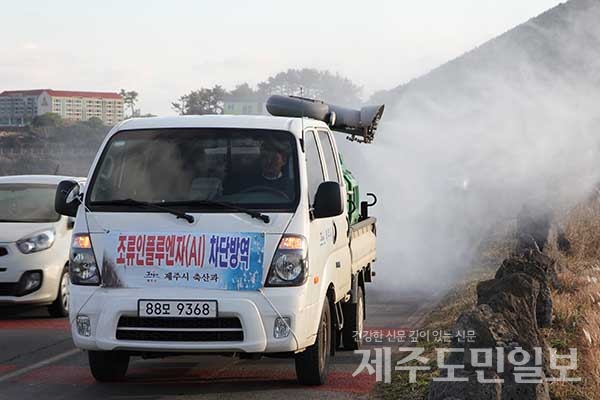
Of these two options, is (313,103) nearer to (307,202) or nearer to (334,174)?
(334,174)

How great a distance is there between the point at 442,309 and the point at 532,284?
146 inches

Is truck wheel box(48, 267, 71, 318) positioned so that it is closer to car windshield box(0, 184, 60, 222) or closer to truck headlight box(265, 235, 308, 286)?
car windshield box(0, 184, 60, 222)

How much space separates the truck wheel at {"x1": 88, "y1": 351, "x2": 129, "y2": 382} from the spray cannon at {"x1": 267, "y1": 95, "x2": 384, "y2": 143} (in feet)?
13.3

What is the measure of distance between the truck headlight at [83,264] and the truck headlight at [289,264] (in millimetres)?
1314

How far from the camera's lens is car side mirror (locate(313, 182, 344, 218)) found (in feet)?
27.0

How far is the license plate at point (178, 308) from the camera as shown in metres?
7.64

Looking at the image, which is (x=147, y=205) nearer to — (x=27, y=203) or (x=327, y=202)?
(x=327, y=202)

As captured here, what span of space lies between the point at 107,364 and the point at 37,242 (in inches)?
179

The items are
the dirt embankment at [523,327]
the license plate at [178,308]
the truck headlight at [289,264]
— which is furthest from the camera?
the truck headlight at [289,264]

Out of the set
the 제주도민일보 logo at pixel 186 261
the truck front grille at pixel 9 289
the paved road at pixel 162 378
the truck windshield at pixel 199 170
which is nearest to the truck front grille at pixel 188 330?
the 제주도민일보 logo at pixel 186 261

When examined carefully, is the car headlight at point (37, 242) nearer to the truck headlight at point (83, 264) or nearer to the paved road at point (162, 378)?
the paved road at point (162, 378)

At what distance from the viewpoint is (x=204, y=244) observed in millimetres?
7773

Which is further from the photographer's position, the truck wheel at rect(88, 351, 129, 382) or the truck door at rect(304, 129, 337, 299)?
the truck wheel at rect(88, 351, 129, 382)

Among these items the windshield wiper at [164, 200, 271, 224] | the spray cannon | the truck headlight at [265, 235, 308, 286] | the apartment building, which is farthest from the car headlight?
the apartment building
